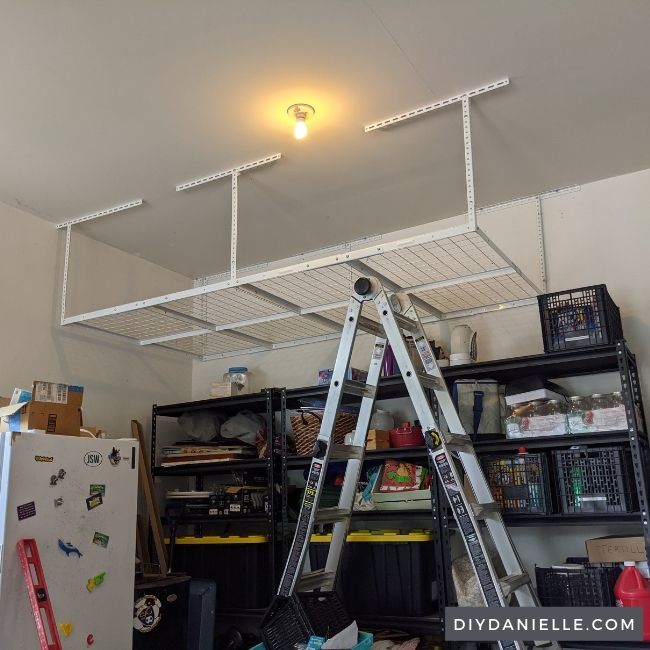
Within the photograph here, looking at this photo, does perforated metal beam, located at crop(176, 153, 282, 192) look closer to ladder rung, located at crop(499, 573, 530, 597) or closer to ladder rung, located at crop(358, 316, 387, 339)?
ladder rung, located at crop(358, 316, 387, 339)

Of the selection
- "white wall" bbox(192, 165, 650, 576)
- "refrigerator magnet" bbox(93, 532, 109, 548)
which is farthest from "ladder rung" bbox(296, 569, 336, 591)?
"white wall" bbox(192, 165, 650, 576)

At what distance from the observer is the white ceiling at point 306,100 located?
253cm

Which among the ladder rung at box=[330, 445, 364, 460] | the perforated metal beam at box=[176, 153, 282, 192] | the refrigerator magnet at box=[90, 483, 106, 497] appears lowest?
the refrigerator magnet at box=[90, 483, 106, 497]

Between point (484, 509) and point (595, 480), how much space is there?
1.99ft

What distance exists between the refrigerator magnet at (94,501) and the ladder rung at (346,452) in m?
1.05

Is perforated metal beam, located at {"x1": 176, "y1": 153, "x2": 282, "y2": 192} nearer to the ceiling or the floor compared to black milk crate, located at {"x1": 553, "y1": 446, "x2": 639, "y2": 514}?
nearer to the ceiling

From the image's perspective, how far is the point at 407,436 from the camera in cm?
380

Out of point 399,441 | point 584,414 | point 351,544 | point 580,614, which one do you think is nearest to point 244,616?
point 351,544

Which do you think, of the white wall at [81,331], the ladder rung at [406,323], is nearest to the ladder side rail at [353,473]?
the ladder rung at [406,323]

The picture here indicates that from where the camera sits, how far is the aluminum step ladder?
2.71m

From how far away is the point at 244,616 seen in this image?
3924 millimetres

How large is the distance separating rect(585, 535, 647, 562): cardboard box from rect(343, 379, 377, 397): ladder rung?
4.16 feet

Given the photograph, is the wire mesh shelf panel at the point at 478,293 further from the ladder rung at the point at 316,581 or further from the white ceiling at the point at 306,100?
the ladder rung at the point at 316,581

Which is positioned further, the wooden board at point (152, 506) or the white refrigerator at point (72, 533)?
the wooden board at point (152, 506)
